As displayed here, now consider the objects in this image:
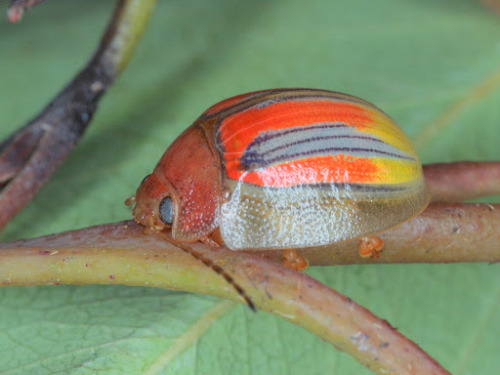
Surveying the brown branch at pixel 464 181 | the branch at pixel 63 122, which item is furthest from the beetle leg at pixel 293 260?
the branch at pixel 63 122

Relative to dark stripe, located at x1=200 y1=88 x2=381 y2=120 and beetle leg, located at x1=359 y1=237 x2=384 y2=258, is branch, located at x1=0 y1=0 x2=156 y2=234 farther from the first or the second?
beetle leg, located at x1=359 y1=237 x2=384 y2=258

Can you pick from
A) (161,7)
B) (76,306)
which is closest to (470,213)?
(76,306)

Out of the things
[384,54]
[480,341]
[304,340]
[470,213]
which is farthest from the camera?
[384,54]

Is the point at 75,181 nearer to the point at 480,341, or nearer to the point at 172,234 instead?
the point at 172,234

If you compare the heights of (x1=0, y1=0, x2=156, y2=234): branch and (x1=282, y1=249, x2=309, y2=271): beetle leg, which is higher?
(x1=0, y1=0, x2=156, y2=234): branch

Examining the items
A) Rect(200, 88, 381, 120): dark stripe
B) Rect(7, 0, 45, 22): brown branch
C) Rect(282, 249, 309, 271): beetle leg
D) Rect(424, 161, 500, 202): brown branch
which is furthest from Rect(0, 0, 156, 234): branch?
Rect(424, 161, 500, 202): brown branch

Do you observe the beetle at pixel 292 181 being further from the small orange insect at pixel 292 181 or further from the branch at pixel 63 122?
the branch at pixel 63 122
